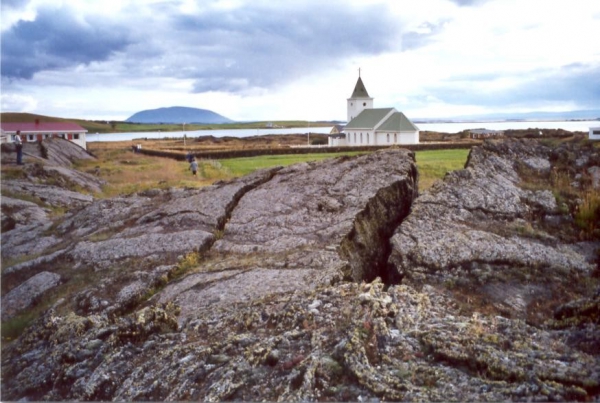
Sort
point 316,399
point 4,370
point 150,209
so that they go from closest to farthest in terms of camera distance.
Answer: point 316,399 < point 4,370 < point 150,209

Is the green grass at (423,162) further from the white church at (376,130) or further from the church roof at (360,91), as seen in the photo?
the church roof at (360,91)

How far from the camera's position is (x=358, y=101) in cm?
745

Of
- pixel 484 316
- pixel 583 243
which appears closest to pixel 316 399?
pixel 484 316

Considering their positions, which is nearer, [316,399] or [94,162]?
[316,399]

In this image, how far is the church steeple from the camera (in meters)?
7.45

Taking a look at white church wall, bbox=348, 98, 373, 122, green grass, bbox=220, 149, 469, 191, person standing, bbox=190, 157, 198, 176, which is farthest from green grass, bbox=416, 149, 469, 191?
person standing, bbox=190, 157, 198, 176

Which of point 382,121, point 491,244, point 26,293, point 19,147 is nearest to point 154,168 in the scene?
point 19,147

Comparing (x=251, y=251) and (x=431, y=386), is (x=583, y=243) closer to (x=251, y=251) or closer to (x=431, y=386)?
(x=431, y=386)

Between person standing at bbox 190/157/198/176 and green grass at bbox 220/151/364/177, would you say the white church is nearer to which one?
green grass at bbox 220/151/364/177

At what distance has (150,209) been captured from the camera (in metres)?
7.89

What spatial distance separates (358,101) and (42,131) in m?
5.39

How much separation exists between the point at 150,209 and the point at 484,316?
531cm

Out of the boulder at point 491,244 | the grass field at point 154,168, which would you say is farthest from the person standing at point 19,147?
the boulder at point 491,244

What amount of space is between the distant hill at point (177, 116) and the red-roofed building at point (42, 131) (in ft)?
4.19
